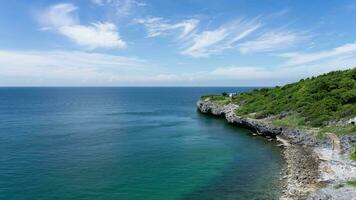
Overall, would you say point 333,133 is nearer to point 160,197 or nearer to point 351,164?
point 351,164

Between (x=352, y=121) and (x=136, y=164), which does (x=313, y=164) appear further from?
(x=136, y=164)

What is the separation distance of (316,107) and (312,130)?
40.9 ft

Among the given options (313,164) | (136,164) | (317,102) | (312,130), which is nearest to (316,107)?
(317,102)

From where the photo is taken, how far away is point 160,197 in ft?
128

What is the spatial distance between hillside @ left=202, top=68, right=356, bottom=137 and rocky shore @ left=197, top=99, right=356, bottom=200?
2803mm

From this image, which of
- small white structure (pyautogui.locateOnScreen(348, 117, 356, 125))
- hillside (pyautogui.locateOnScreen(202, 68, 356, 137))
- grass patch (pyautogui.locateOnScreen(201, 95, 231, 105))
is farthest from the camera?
grass patch (pyautogui.locateOnScreen(201, 95, 231, 105))

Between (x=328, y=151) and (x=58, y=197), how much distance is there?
1584 inches

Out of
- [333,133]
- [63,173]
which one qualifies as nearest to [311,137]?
[333,133]

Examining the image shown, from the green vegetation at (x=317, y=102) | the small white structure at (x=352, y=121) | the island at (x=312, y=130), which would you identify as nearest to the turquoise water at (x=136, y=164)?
the island at (x=312, y=130)

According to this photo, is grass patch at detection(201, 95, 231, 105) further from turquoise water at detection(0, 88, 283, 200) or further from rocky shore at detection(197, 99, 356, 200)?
rocky shore at detection(197, 99, 356, 200)

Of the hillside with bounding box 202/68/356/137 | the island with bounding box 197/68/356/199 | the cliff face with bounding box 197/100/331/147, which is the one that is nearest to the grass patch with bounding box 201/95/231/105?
the cliff face with bounding box 197/100/331/147

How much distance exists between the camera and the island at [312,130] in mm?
39531

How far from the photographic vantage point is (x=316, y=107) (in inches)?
2972

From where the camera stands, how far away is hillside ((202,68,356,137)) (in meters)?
66.6
